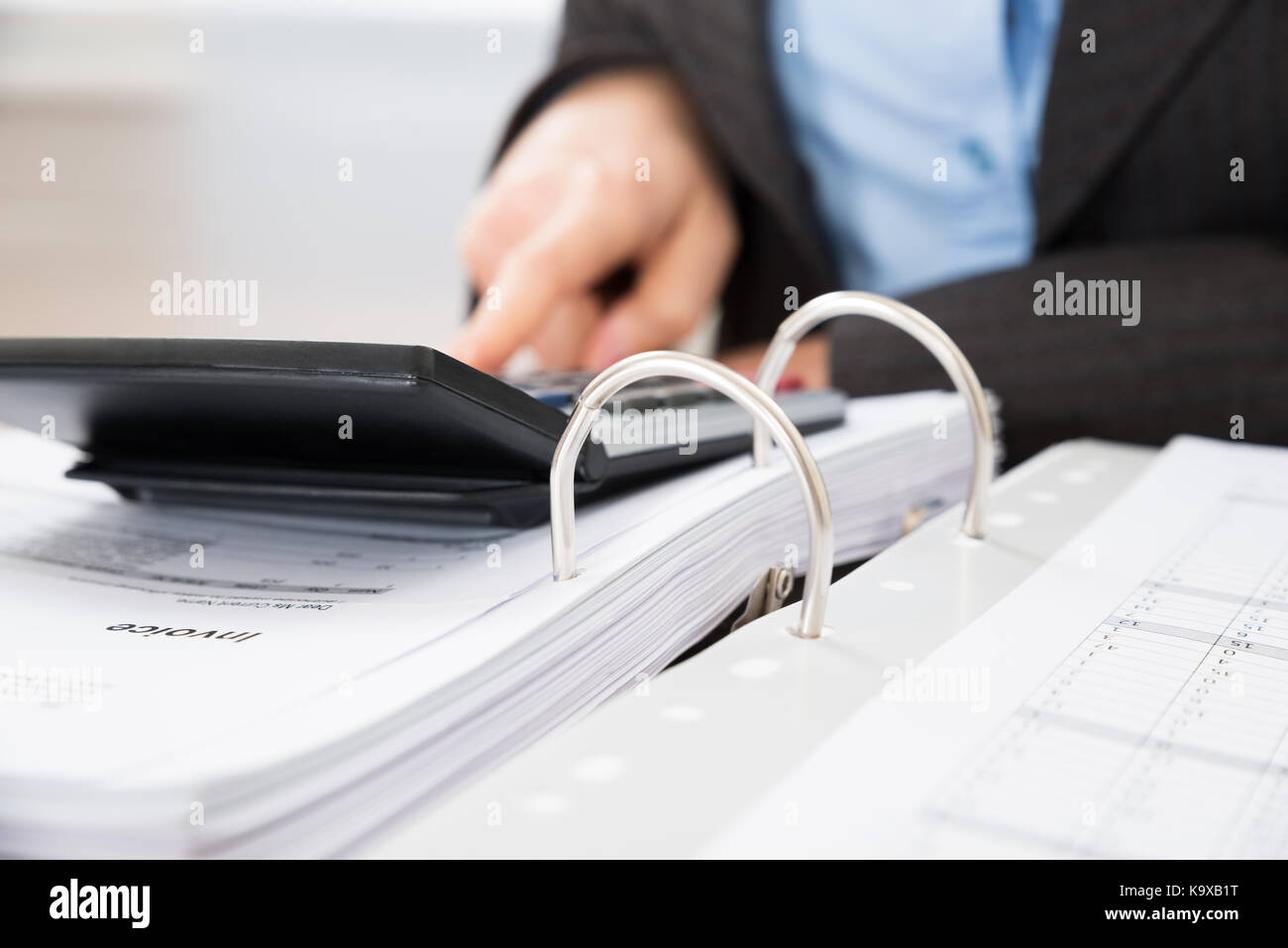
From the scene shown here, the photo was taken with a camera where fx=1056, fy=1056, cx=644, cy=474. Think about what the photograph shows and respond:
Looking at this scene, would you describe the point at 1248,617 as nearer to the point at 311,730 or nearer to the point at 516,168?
the point at 311,730

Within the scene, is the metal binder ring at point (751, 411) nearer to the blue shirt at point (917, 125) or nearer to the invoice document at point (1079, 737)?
the invoice document at point (1079, 737)

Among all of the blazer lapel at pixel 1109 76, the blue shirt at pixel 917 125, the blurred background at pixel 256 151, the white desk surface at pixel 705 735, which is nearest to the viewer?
the white desk surface at pixel 705 735

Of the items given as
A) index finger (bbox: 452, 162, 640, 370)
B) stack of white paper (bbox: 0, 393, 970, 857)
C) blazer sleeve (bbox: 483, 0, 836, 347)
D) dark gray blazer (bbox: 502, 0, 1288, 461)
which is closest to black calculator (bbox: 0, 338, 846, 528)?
stack of white paper (bbox: 0, 393, 970, 857)

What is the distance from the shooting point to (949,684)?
0.26 meters

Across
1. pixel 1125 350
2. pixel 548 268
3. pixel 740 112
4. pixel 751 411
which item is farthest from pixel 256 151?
pixel 751 411

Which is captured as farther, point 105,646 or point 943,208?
point 943,208

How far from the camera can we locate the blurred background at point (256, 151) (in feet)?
8.44

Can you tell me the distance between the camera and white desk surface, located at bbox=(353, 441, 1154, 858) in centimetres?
20

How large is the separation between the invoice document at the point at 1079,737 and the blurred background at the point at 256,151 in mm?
2126

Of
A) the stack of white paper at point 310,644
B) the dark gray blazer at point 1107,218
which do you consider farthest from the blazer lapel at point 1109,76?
the stack of white paper at point 310,644

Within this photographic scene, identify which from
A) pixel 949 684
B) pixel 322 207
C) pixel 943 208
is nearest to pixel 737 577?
pixel 949 684

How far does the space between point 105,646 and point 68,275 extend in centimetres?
296

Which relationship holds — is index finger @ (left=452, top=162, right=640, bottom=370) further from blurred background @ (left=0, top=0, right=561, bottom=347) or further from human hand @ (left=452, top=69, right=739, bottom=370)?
blurred background @ (left=0, top=0, right=561, bottom=347)

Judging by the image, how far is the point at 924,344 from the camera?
0.39 meters
